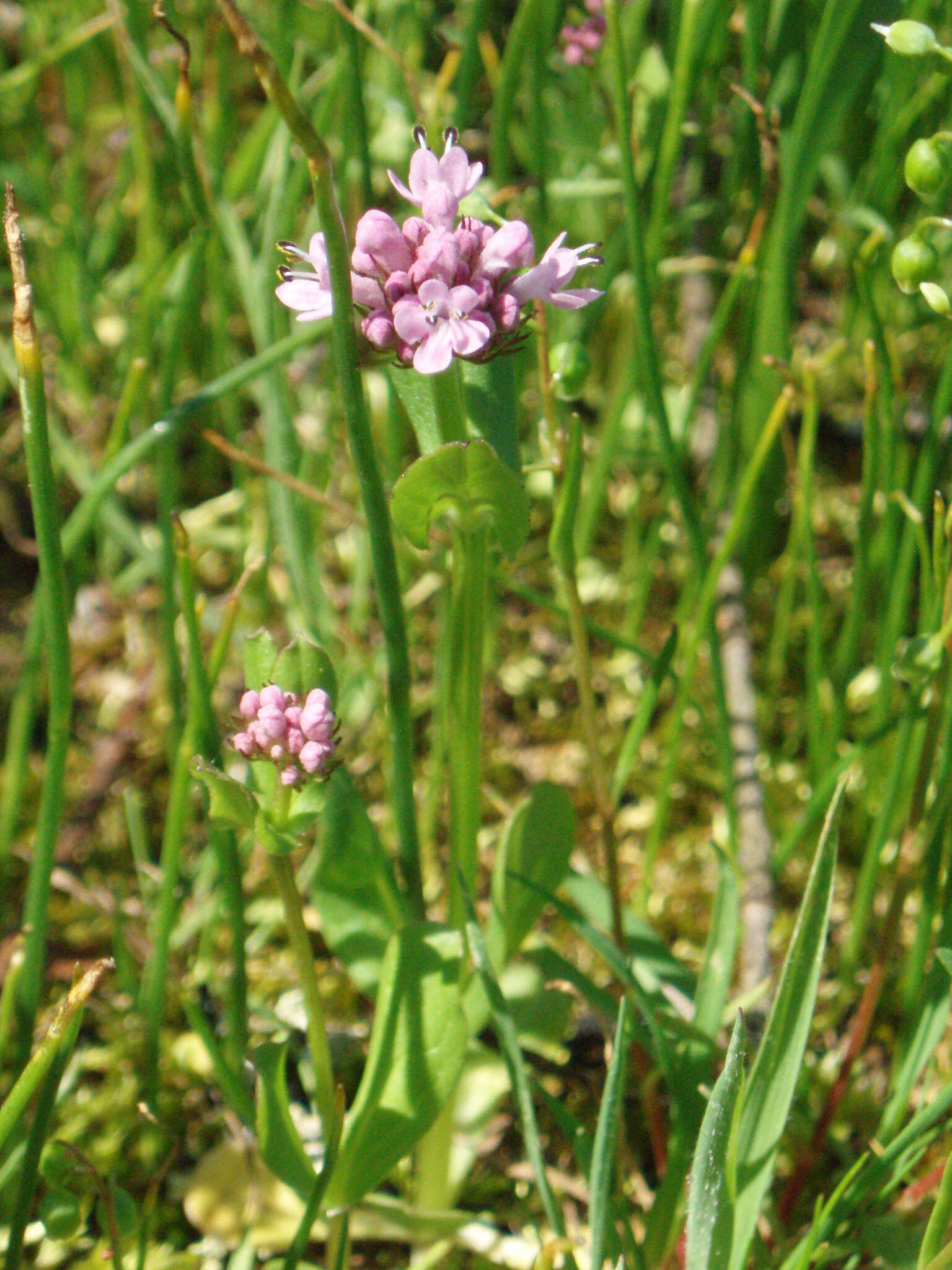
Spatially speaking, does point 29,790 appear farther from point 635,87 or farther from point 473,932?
point 635,87

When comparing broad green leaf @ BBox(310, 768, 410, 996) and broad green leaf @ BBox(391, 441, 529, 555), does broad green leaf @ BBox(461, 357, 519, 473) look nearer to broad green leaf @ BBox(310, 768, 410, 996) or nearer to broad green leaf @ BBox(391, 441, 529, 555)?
broad green leaf @ BBox(391, 441, 529, 555)

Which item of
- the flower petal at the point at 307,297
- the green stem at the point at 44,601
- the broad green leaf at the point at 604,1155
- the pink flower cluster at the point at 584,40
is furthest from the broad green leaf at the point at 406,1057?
the pink flower cluster at the point at 584,40

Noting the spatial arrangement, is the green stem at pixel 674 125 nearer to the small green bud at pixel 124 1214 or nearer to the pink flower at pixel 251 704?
the pink flower at pixel 251 704

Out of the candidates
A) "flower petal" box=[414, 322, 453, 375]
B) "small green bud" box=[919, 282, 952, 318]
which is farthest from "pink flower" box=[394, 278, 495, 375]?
"small green bud" box=[919, 282, 952, 318]

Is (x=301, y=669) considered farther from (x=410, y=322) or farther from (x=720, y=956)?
(x=720, y=956)

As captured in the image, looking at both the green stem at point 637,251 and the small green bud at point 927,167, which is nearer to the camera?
the small green bud at point 927,167

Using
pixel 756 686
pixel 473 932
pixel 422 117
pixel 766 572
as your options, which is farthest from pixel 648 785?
pixel 422 117

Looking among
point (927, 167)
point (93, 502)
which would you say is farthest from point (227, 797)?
point (927, 167)
